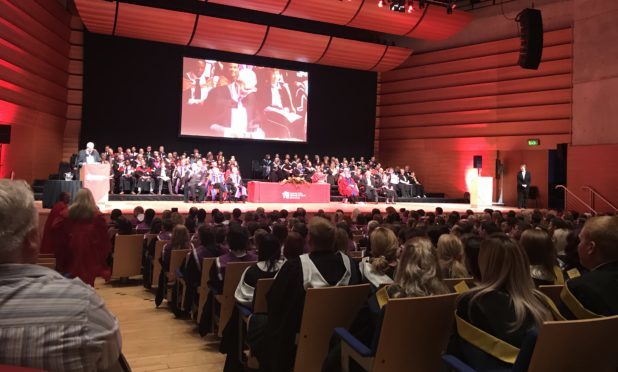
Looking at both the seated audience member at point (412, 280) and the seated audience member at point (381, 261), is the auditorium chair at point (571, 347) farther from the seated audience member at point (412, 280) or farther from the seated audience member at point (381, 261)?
the seated audience member at point (381, 261)

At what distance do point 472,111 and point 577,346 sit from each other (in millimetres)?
14505

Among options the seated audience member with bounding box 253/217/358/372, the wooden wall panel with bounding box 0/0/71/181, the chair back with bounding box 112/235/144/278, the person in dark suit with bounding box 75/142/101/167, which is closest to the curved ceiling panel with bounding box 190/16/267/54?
the wooden wall panel with bounding box 0/0/71/181

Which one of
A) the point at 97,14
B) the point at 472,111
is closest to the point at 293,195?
the point at 472,111

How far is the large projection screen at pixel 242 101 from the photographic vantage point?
47.3ft

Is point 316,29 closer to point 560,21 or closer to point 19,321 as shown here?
point 560,21

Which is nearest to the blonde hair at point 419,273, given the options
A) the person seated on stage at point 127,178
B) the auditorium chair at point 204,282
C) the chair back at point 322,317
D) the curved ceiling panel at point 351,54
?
the chair back at point 322,317

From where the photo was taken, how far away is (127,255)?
17.4 feet

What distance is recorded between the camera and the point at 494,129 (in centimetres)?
1459

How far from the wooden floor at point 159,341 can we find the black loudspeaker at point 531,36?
836cm

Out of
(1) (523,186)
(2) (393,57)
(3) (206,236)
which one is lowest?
(3) (206,236)

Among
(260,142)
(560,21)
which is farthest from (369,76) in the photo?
(560,21)

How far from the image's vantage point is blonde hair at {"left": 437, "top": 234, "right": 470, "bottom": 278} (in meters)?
2.88

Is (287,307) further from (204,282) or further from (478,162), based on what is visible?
(478,162)

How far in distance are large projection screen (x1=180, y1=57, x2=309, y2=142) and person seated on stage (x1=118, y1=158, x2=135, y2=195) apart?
2638 millimetres
